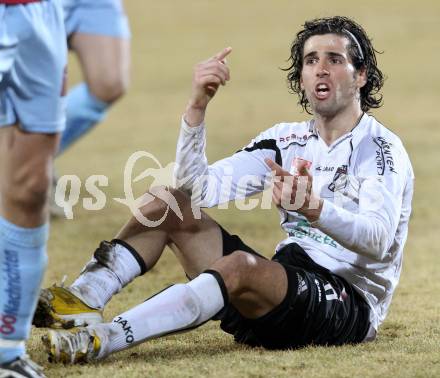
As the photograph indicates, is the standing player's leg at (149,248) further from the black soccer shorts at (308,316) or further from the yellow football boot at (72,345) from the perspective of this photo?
the yellow football boot at (72,345)

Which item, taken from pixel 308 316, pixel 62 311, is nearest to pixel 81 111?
pixel 62 311

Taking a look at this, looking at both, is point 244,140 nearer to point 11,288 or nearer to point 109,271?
point 109,271

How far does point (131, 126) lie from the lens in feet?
46.4

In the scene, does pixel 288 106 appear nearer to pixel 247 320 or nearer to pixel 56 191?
pixel 56 191

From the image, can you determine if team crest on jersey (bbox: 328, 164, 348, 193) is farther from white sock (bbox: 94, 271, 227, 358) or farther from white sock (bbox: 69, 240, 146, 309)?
white sock (bbox: 69, 240, 146, 309)

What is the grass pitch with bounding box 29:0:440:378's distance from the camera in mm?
4219

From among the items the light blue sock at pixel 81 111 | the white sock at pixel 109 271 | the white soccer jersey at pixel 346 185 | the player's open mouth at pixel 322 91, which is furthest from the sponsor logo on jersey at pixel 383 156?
the light blue sock at pixel 81 111

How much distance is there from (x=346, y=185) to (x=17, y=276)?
1480 mm

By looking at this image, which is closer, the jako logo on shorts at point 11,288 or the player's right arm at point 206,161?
the jako logo on shorts at point 11,288

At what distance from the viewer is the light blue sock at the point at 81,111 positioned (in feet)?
12.4

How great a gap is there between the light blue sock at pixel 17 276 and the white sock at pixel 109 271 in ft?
2.55

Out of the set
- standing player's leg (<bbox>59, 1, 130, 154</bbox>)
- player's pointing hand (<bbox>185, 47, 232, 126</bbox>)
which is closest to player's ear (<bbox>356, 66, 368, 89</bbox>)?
player's pointing hand (<bbox>185, 47, 232, 126</bbox>)

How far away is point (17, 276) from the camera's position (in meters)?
3.74

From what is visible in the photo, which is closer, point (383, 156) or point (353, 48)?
point (383, 156)
